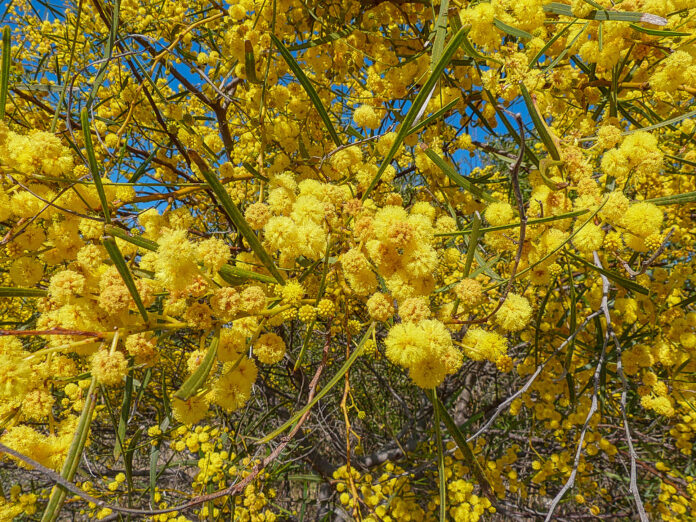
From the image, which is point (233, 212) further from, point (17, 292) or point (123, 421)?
point (123, 421)

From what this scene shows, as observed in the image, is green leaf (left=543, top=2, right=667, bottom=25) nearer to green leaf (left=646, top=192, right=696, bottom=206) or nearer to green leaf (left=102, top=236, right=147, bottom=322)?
green leaf (left=646, top=192, right=696, bottom=206)

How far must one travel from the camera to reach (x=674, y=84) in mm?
1063

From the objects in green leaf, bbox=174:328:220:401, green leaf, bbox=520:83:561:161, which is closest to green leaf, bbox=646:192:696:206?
green leaf, bbox=520:83:561:161

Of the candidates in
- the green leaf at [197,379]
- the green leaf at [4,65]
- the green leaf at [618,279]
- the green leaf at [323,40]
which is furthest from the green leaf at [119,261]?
the green leaf at [618,279]

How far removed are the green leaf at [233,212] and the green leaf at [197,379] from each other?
19 cm

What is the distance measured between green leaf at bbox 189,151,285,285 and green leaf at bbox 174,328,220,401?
0.19 metres

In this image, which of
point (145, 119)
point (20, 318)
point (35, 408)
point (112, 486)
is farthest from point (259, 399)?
point (35, 408)

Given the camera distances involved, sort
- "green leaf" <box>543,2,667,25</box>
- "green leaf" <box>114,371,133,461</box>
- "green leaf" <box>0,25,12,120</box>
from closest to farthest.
Answer: "green leaf" <box>0,25,12,120</box>, "green leaf" <box>543,2,667,25</box>, "green leaf" <box>114,371,133,461</box>

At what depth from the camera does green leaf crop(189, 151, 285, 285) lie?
0.66 m

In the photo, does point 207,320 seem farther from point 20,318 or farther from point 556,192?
point 20,318

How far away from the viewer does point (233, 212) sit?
2.38 ft

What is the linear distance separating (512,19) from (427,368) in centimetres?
99

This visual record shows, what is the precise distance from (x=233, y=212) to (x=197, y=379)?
0.31m

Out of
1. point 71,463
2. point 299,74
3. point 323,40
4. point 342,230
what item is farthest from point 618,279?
point 71,463
